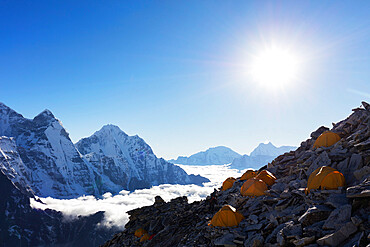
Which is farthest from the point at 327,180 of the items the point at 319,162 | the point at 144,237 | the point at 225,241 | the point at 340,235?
the point at 144,237

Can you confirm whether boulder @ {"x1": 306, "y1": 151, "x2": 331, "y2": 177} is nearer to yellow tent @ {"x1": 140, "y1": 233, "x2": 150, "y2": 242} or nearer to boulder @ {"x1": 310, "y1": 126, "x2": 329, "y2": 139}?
boulder @ {"x1": 310, "y1": 126, "x2": 329, "y2": 139}

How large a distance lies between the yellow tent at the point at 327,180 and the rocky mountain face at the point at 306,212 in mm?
600

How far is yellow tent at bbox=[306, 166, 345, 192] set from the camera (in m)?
14.0

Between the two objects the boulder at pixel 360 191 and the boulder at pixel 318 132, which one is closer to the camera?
the boulder at pixel 360 191

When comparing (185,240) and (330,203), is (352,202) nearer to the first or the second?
(330,203)

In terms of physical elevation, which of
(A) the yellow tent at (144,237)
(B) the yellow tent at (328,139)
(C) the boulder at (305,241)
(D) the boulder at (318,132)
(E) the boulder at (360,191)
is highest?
(D) the boulder at (318,132)

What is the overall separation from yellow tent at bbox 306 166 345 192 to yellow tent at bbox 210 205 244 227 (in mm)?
5961

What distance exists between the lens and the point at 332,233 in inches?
397

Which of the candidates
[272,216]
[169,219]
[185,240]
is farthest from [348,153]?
[169,219]

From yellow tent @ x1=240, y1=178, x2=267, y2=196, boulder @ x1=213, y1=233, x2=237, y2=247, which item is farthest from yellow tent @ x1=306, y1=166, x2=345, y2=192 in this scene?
boulder @ x1=213, y1=233, x2=237, y2=247

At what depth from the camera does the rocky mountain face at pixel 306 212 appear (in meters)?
10.4

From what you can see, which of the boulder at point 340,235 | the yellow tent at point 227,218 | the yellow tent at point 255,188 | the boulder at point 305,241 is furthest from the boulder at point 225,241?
the yellow tent at point 255,188

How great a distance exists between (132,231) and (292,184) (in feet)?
84.8

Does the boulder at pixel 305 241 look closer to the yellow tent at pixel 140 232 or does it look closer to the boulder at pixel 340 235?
the boulder at pixel 340 235
